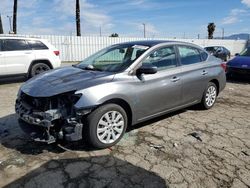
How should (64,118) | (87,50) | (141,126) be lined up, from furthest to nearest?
A: (87,50), (141,126), (64,118)

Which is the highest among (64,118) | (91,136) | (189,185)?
(64,118)

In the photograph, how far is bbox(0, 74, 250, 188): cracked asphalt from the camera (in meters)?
3.31

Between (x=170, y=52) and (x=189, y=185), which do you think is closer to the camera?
(x=189, y=185)

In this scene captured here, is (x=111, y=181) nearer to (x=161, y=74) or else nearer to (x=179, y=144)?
(x=179, y=144)

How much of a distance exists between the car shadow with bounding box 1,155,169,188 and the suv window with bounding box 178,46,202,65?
8.79 ft

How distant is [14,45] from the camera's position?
9625 millimetres

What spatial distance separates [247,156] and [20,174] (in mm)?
3152

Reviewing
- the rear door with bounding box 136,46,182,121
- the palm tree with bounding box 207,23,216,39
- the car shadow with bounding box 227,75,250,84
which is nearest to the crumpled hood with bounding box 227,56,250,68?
the car shadow with bounding box 227,75,250,84

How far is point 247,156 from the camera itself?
157 inches

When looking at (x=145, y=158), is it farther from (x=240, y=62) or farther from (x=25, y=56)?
(x=240, y=62)

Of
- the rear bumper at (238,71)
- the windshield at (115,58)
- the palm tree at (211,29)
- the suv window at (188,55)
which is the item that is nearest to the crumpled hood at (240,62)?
Result: the rear bumper at (238,71)

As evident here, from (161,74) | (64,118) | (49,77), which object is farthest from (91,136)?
(161,74)

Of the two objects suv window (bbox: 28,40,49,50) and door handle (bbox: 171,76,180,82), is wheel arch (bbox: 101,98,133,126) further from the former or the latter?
suv window (bbox: 28,40,49,50)

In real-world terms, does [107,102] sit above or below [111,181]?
above
